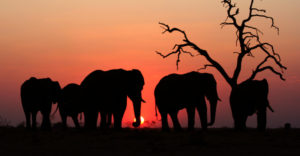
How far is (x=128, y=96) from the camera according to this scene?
24594 mm

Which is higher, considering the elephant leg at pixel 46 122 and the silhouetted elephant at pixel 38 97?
the silhouetted elephant at pixel 38 97

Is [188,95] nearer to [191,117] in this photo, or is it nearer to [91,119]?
[191,117]

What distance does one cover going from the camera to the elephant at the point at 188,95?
24.7 meters

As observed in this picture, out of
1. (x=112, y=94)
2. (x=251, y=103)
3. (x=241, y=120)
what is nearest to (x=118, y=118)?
(x=112, y=94)

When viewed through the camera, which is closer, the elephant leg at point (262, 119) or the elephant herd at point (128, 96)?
the elephant herd at point (128, 96)

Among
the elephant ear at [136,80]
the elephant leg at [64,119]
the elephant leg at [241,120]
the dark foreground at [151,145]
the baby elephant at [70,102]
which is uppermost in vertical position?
the elephant ear at [136,80]

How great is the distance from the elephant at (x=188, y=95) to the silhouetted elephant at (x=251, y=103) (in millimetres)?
1124

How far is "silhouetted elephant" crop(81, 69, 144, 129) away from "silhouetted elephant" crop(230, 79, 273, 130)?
4.64 m

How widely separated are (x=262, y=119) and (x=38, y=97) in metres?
10.8

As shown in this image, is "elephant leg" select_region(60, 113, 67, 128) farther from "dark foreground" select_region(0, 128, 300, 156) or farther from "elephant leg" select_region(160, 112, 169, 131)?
"dark foreground" select_region(0, 128, 300, 156)

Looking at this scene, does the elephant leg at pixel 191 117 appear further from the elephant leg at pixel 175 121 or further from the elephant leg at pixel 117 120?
the elephant leg at pixel 117 120

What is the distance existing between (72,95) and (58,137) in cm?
752

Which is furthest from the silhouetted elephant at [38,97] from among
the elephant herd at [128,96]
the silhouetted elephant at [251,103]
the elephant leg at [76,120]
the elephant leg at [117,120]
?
the silhouetted elephant at [251,103]

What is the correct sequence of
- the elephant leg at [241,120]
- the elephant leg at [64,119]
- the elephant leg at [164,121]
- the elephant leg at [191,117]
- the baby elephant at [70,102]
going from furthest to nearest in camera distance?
the elephant leg at [64,119]
the baby elephant at [70,102]
the elephant leg at [164,121]
the elephant leg at [241,120]
the elephant leg at [191,117]
